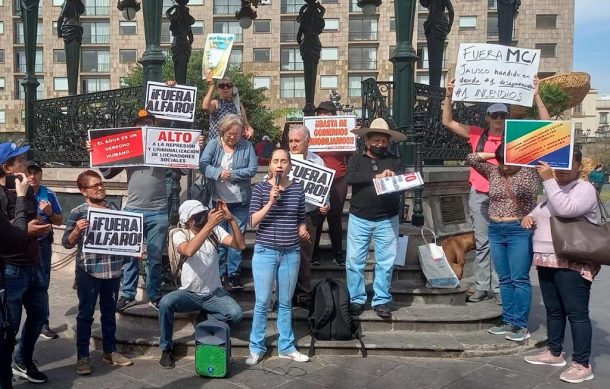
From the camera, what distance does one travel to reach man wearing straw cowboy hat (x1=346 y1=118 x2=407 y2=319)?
226 inches

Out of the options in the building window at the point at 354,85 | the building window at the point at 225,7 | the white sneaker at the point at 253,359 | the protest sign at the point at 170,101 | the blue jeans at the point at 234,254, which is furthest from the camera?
the building window at the point at 354,85

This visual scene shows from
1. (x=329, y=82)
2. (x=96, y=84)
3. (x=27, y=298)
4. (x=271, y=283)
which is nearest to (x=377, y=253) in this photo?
(x=271, y=283)

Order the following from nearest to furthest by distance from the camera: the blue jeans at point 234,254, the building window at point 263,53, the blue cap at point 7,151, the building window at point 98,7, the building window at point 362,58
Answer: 1. the blue cap at point 7,151
2. the blue jeans at point 234,254
3. the building window at point 263,53
4. the building window at point 362,58
5. the building window at point 98,7

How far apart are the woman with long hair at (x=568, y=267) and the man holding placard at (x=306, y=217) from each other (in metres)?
2.03

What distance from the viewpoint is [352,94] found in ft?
191

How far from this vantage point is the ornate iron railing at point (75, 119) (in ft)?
26.4

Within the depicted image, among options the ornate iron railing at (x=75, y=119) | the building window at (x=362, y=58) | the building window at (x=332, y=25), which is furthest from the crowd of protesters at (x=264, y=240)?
the building window at (x=332, y=25)

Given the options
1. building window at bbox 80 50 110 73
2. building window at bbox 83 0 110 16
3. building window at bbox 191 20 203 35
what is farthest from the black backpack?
building window at bbox 83 0 110 16

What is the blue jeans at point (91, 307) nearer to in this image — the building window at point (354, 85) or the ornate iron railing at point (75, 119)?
the ornate iron railing at point (75, 119)

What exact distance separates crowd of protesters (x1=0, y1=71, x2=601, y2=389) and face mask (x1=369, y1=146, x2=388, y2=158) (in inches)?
0.4

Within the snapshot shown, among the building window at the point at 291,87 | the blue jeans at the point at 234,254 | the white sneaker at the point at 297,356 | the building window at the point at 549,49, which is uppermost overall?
the building window at the point at 549,49

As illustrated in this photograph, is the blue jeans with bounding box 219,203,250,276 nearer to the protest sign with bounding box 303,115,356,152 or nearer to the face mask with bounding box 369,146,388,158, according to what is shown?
the protest sign with bounding box 303,115,356,152

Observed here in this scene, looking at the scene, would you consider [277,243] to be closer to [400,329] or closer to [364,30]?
[400,329]

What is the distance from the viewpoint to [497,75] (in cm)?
610
